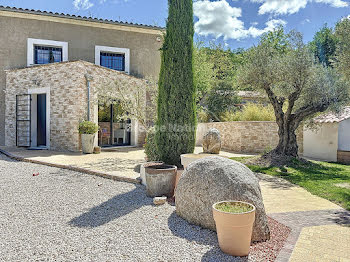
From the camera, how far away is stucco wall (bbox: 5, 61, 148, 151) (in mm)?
11398

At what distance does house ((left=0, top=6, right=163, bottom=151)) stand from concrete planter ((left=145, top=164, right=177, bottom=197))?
7397 millimetres

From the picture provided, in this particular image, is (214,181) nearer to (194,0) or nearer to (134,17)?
(194,0)

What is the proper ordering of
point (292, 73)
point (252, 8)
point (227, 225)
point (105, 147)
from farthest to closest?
1. point (252, 8)
2. point (105, 147)
3. point (292, 73)
4. point (227, 225)

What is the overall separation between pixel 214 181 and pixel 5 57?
15.0m

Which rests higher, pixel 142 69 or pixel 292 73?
pixel 142 69

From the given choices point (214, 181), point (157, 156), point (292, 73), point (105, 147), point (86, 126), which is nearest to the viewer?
point (214, 181)

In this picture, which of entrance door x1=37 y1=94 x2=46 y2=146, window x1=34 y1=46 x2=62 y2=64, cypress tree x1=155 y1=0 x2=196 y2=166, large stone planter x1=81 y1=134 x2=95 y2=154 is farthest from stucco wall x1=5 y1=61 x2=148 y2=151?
cypress tree x1=155 y1=0 x2=196 y2=166

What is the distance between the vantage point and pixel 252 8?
2303 centimetres

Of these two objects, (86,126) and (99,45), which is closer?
(86,126)

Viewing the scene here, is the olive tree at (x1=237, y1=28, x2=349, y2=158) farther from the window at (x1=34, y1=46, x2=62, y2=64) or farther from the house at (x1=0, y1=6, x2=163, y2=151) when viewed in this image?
the window at (x1=34, y1=46, x2=62, y2=64)

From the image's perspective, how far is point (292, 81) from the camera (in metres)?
9.36

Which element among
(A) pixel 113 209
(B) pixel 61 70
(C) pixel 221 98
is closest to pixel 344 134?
(C) pixel 221 98

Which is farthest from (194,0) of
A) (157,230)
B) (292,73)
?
(157,230)

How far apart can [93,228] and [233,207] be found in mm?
2038
